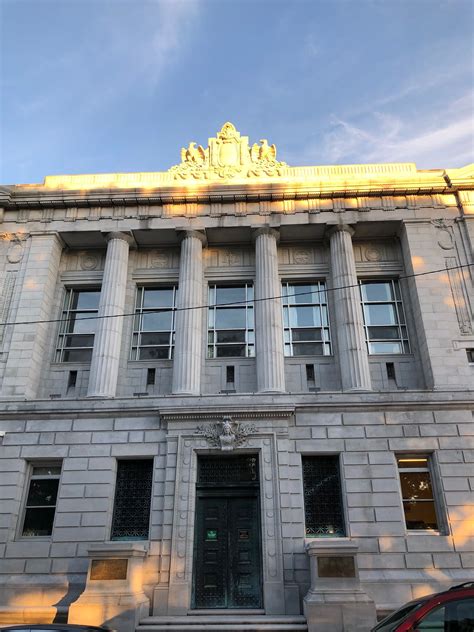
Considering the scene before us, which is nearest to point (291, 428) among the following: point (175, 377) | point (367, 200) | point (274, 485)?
point (274, 485)

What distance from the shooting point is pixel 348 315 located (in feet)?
59.9

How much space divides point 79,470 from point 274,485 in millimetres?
6152

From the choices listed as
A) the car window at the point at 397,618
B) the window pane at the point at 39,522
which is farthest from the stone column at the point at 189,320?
the car window at the point at 397,618

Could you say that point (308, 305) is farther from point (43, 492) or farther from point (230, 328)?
point (43, 492)

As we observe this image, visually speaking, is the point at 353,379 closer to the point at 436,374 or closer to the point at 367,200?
the point at 436,374

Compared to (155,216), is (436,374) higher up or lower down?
lower down

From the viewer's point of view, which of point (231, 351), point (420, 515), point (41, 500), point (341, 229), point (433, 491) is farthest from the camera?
point (341, 229)

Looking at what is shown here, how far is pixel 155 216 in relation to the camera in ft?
66.5

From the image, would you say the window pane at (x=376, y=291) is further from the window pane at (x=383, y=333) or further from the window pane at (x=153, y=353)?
the window pane at (x=153, y=353)

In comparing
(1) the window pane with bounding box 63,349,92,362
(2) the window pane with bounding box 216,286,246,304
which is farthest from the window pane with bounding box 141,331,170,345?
(2) the window pane with bounding box 216,286,246,304

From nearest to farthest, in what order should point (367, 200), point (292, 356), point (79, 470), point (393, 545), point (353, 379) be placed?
point (393, 545), point (79, 470), point (353, 379), point (292, 356), point (367, 200)

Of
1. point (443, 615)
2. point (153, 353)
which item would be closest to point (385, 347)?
point (153, 353)

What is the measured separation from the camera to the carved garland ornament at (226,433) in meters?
15.9

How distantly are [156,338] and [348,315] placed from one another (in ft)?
23.7
